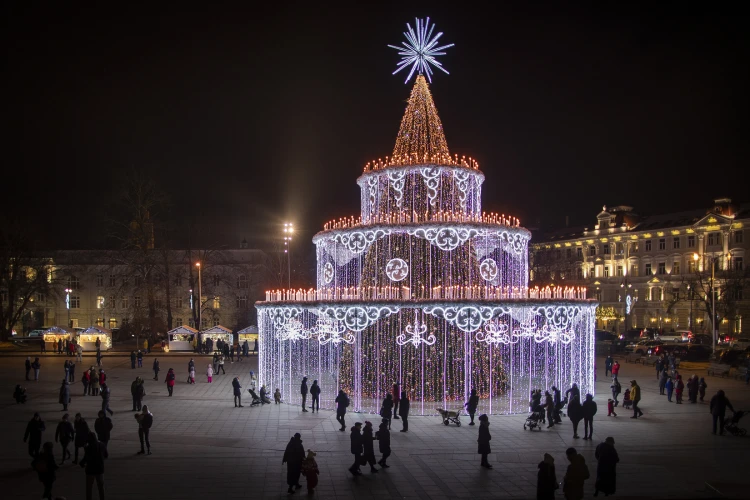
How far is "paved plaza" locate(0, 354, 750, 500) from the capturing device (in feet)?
44.8

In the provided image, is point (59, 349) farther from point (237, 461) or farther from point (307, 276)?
point (237, 461)

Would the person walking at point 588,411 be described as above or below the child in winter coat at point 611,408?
above

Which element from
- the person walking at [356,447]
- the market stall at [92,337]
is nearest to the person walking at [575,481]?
the person walking at [356,447]

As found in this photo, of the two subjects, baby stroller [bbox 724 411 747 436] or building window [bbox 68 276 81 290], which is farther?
building window [bbox 68 276 81 290]

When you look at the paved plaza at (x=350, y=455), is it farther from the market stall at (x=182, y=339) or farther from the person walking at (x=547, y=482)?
the market stall at (x=182, y=339)

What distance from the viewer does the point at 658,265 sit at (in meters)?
72.8

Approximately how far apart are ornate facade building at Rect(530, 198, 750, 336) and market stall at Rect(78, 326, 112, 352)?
41.8 meters

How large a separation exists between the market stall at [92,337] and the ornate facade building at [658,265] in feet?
137

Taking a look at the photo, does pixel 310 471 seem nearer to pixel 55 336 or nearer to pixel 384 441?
pixel 384 441

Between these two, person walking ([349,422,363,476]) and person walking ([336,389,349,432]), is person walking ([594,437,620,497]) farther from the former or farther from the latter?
person walking ([336,389,349,432])

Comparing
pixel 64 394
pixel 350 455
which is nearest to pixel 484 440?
pixel 350 455

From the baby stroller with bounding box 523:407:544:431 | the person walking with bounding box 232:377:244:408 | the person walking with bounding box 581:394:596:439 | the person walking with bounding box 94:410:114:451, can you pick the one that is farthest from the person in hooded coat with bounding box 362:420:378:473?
the person walking with bounding box 232:377:244:408

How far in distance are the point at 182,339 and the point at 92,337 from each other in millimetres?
6949

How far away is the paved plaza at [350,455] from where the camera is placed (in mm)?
13656
